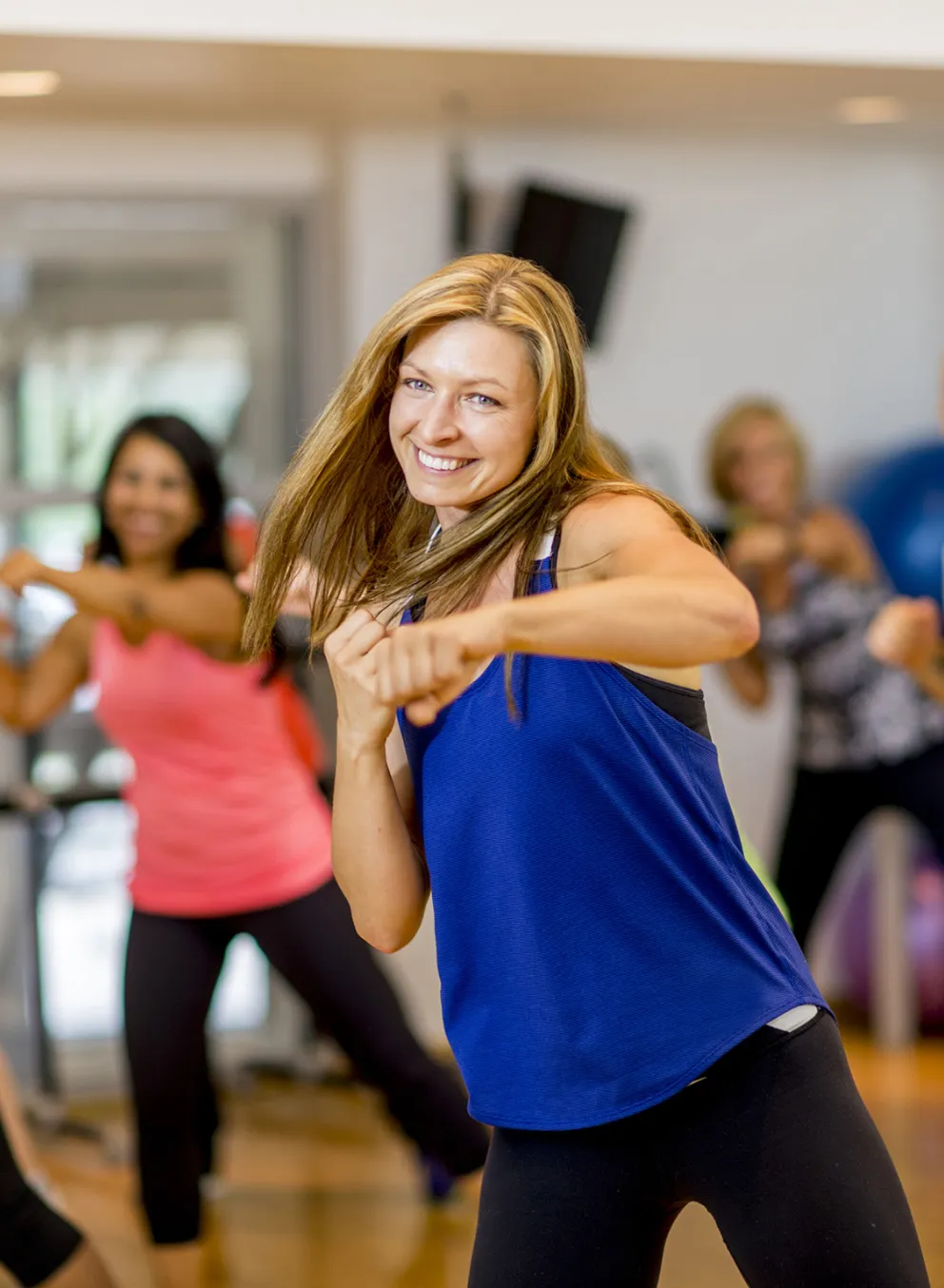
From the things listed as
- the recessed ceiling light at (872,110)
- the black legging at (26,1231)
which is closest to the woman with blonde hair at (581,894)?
the black legging at (26,1231)

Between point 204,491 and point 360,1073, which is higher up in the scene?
point 204,491

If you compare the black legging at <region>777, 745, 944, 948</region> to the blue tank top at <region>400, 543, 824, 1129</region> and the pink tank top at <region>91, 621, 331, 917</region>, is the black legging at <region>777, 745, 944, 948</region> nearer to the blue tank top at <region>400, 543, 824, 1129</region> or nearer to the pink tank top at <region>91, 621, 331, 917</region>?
the pink tank top at <region>91, 621, 331, 917</region>

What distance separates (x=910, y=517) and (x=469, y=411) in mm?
2910

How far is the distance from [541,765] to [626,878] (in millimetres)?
121

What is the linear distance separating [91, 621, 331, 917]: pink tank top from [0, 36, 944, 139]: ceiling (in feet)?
4.21

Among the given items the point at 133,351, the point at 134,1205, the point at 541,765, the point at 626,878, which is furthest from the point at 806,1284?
the point at 133,351

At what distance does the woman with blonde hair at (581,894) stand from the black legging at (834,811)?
217 centimetres

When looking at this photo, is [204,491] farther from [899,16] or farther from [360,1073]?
[899,16]

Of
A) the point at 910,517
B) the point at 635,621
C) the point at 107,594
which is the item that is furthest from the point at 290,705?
the point at 635,621

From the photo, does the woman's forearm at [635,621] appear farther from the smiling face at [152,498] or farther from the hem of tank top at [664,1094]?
Answer: the smiling face at [152,498]

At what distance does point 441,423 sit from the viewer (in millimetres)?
1498

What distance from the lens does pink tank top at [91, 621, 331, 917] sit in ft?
9.11

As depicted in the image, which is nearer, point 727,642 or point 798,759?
point 727,642

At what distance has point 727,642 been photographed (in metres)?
1.35
